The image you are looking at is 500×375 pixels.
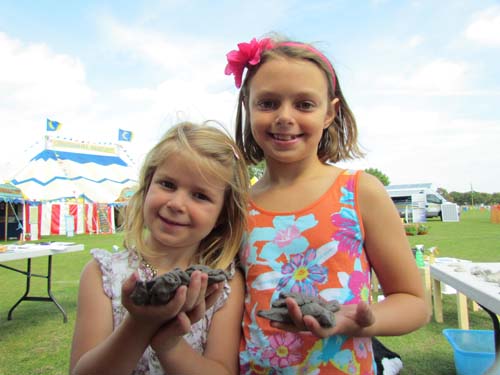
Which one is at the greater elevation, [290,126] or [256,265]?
[290,126]

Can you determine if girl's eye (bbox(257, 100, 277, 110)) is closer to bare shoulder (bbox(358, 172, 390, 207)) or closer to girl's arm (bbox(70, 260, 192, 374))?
bare shoulder (bbox(358, 172, 390, 207))

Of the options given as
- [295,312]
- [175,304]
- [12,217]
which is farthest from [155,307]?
[12,217]

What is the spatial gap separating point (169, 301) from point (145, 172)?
776mm

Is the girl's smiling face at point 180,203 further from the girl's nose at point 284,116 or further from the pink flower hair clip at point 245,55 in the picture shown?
the pink flower hair clip at point 245,55

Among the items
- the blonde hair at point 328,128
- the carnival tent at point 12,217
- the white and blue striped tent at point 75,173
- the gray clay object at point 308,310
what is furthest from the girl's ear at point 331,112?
the white and blue striped tent at point 75,173

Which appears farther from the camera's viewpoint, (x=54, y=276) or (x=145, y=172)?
(x=54, y=276)

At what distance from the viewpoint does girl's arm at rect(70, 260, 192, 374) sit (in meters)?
1.14

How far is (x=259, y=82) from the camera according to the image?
161 centimetres

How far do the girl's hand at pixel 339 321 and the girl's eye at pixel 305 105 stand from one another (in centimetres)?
76

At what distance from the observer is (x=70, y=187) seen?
2247 cm

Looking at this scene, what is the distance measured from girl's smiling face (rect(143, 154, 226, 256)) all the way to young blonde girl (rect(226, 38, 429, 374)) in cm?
21

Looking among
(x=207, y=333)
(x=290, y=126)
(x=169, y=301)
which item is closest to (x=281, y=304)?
(x=169, y=301)

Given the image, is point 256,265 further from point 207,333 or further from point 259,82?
point 259,82

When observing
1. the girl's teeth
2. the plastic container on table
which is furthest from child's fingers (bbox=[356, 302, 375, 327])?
the plastic container on table
